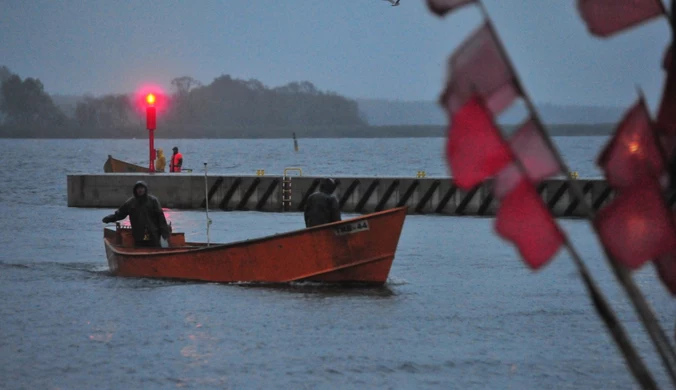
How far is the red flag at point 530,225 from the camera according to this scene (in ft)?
9.91

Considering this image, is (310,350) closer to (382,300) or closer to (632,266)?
(382,300)

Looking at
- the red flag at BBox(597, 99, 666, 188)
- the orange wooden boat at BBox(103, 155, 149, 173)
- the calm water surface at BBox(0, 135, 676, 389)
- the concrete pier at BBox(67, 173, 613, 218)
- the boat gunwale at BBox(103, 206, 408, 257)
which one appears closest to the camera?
the red flag at BBox(597, 99, 666, 188)

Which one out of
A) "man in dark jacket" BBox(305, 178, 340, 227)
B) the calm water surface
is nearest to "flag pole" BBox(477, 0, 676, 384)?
the calm water surface

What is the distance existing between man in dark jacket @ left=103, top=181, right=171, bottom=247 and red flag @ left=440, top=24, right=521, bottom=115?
A: 16668 millimetres

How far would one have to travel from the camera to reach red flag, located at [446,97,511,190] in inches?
116

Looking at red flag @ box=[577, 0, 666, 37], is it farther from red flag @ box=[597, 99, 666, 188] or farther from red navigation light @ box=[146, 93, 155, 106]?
red navigation light @ box=[146, 93, 155, 106]

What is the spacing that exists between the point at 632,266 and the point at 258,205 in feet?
117

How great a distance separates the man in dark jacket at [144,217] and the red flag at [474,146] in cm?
1665

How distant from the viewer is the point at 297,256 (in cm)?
1945

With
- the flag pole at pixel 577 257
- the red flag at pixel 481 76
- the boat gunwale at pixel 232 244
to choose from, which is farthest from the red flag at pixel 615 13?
the boat gunwale at pixel 232 244

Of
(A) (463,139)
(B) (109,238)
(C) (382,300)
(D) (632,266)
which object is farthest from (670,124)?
(B) (109,238)

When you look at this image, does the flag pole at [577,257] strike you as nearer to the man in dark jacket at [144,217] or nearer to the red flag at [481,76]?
the red flag at [481,76]

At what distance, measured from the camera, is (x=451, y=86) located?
2.93m

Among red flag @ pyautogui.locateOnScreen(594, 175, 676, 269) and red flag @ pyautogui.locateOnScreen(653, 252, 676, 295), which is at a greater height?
red flag @ pyautogui.locateOnScreen(594, 175, 676, 269)
